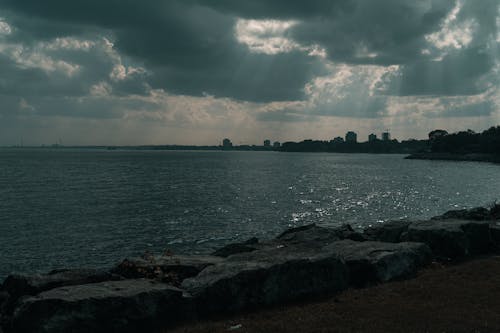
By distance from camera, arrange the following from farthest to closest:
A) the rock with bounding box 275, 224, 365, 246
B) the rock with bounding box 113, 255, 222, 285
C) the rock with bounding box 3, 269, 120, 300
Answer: the rock with bounding box 275, 224, 365, 246, the rock with bounding box 113, 255, 222, 285, the rock with bounding box 3, 269, 120, 300

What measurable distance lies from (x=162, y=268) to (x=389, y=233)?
56.7 feet

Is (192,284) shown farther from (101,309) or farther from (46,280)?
(46,280)

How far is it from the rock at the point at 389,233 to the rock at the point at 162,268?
14337 mm

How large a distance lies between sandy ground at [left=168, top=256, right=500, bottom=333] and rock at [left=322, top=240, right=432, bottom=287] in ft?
3.03

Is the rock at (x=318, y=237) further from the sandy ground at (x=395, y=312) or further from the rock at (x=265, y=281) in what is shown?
the sandy ground at (x=395, y=312)

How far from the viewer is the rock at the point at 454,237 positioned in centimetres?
Result: 2344

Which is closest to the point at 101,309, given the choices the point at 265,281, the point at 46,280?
the point at 46,280

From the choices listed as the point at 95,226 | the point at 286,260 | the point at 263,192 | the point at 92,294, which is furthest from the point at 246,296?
the point at 263,192

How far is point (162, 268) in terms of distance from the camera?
62.4 ft

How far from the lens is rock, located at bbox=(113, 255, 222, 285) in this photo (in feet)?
60.0

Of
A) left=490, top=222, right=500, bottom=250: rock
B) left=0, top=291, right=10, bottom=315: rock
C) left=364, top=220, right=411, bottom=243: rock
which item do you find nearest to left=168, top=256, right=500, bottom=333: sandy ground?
left=0, top=291, right=10, bottom=315: rock

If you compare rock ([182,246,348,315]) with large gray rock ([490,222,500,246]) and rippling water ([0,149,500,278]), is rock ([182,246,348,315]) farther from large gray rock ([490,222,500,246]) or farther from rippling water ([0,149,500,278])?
rippling water ([0,149,500,278])

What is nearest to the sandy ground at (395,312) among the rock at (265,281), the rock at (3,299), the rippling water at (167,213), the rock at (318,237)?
the rock at (265,281)

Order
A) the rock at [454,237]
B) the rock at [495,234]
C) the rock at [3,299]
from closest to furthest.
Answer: the rock at [3,299]
the rock at [454,237]
the rock at [495,234]
